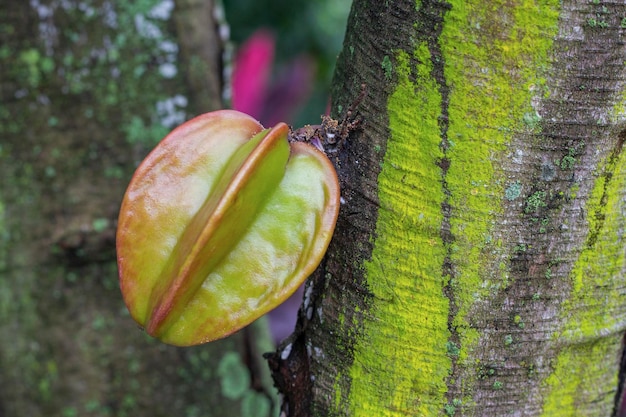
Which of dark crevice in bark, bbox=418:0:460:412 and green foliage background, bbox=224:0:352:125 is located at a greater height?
dark crevice in bark, bbox=418:0:460:412

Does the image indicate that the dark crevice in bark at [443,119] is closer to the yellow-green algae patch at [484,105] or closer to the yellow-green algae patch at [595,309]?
the yellow-green algae patch at [484,105]

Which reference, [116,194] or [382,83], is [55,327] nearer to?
[116,194]

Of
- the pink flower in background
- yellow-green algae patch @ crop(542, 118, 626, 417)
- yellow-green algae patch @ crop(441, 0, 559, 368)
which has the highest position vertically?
yellow-green algae patch @ crop(441, 0, 559, 368)

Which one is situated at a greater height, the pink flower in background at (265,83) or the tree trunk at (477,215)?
the tree trunk at (477,215)

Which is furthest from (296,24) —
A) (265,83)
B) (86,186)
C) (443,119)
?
(443,119)

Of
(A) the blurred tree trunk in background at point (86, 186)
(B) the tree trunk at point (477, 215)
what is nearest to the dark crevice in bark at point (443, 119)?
(B) the tree trunk at point (477, 215)

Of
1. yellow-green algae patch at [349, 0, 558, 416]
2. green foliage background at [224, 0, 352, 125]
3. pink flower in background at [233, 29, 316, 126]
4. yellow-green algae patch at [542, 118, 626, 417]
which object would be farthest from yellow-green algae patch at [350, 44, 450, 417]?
green foliage background at [224, 0, 352, 125]

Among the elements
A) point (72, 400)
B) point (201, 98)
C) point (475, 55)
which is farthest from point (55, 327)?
point (475, 55)

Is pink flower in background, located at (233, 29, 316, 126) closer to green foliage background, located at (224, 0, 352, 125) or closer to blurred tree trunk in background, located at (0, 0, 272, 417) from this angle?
green foliage background, located at (224, 0, 352, 125)

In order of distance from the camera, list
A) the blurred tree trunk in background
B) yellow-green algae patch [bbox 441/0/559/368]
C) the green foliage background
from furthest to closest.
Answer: the green foliage background, the blurred tree trunk in background, yellow-green algae patch [bbox 441/0/559/368]
